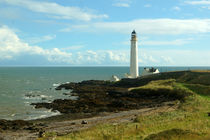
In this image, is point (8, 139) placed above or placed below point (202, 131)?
below

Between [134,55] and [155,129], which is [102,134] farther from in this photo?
Answer: [134,55]

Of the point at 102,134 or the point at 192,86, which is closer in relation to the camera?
the point at 102,134

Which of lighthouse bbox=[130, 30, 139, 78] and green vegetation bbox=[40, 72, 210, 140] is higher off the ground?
lighthouse bbox=[130, 30, 139, 78]

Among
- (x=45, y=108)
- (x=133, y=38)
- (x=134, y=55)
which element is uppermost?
(x=133, y=38)

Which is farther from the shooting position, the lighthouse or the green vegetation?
the lighthouse

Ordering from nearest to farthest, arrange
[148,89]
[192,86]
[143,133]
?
[143,133] < [192,86] < [148,89]

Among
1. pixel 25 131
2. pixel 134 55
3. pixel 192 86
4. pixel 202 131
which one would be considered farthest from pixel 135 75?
pixel 202 131

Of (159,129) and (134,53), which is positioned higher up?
(134,53)

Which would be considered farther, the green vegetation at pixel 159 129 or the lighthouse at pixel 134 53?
the lighthouse at pixel 134 53

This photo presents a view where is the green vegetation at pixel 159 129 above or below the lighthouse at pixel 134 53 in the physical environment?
below

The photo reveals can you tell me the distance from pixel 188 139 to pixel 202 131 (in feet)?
7.64

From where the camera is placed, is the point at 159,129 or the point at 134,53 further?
the point at 134,53

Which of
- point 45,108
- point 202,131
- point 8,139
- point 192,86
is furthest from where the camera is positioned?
point 192,86

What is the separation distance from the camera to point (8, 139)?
18.8 meters
